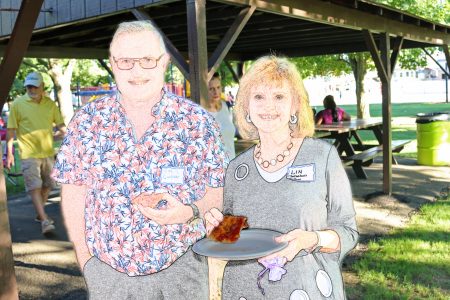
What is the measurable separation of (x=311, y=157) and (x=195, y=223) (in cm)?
55

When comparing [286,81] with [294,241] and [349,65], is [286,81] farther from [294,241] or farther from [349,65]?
[349,65]

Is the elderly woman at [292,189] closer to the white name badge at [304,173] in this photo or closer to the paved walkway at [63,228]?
the white name badge at [304,173]

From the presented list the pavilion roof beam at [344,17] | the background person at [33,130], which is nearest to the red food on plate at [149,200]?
the pavilion roof beam at [344,17]

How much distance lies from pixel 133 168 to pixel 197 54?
2.87 metres

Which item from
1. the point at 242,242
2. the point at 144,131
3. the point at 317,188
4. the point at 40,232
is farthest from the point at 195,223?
the point at 40,232

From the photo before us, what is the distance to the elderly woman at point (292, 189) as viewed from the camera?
1.64m

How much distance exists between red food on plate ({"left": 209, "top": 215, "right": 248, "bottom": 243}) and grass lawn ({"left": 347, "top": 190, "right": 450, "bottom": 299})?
3.12 metres

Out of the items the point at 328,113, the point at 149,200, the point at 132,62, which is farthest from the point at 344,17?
the point at 149,200

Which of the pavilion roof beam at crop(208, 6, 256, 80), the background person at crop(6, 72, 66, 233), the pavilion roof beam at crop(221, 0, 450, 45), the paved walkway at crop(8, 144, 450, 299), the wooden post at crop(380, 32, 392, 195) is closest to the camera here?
the pavilion roof beam at crop(208, 6, 256, 80)

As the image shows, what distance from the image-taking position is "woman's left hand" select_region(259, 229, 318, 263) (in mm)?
1573

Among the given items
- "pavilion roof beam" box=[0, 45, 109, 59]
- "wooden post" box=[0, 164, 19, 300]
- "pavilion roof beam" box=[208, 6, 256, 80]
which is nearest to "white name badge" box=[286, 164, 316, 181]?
"wooden post" box=[0, 164, 19, 300]

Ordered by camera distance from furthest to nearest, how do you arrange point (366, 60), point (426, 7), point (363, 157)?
1. point (366, 60)
2. point (426, 7)
3. point (363, 157)

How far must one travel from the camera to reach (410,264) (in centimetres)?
525

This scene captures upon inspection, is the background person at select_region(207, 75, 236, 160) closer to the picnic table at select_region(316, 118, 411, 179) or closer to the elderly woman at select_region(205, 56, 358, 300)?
the elderly woman at select_region(205, 56, 358, 300)
